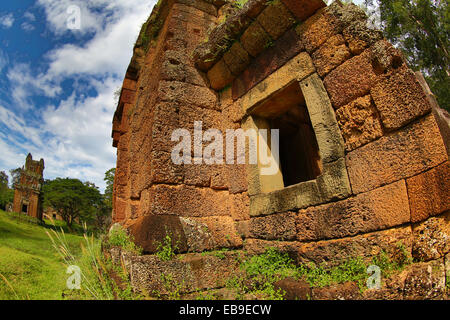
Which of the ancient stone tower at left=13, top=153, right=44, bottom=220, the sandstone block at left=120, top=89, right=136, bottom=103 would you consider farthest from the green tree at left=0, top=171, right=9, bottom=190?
the sandstone block at left=120, top=89, right=136, bottom=103

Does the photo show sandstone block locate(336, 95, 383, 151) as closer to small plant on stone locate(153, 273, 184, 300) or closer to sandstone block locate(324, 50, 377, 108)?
sandstone block locate(324, 50, 377, 108)

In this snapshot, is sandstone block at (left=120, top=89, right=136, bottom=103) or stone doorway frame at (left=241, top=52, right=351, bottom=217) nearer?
stone doorway frame at (left=241, top=52, right=351, bottom=217)

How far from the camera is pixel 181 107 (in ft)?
12.9

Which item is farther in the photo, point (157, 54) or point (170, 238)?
point (157, 54)

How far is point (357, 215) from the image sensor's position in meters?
2.50

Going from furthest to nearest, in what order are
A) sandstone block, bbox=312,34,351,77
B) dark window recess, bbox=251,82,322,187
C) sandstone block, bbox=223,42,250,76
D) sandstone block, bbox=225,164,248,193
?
dark window recess, bbox=251,82,322,187, sandstone block, bbox=223,42,250,76, sandstone block, bbox=225,164,248,193, sandstone block, bbox=312,34,351,77

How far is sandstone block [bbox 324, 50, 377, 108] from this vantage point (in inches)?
105

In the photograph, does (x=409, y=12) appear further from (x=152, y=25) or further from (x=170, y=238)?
(x=170, y=238)

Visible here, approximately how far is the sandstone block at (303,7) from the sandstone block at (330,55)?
0.48 metres

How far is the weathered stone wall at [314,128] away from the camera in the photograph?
2271 mm

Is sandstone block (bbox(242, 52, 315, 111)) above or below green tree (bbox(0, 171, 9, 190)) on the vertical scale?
below

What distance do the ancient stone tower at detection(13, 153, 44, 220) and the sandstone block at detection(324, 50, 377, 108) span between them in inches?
1382

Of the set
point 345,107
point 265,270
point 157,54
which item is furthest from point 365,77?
point 157,54
